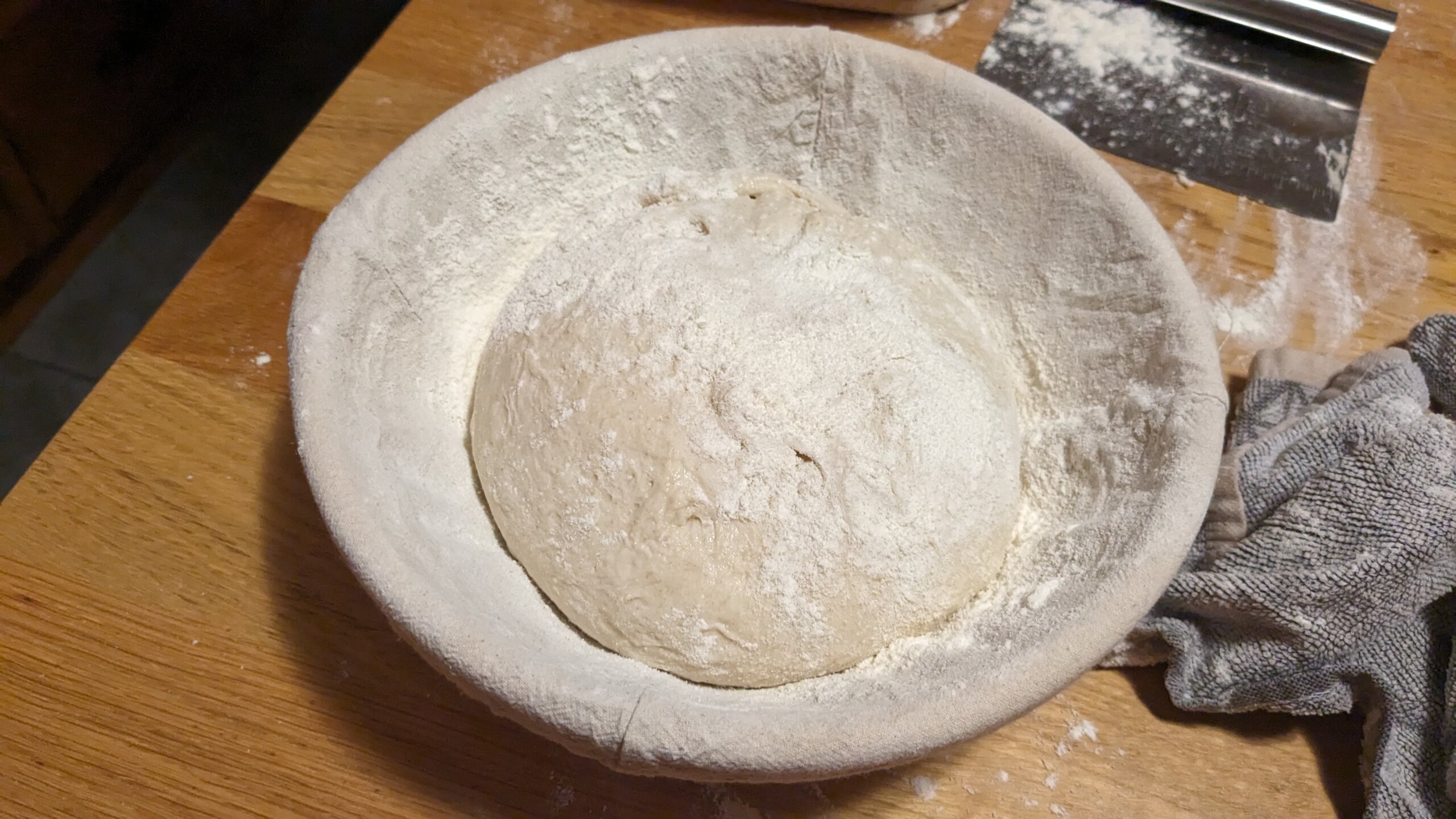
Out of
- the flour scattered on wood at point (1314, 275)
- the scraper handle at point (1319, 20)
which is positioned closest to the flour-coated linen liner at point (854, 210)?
the flour scattered on wood at point (1314, 275)

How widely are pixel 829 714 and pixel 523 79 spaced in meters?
0.63

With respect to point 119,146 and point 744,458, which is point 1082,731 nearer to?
point 744,458

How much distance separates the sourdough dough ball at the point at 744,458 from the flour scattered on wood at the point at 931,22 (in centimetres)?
55

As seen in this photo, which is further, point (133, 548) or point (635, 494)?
point (133, 548)

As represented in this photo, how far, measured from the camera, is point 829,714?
582 mm

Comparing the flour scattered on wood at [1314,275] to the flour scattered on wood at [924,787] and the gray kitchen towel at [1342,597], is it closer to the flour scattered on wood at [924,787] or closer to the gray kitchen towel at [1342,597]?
the gray kitchen towel at [1342,597]

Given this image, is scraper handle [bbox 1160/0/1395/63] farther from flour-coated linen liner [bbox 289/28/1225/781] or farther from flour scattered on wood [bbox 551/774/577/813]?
flour scattered on wood [bbox 551/774/577/813]

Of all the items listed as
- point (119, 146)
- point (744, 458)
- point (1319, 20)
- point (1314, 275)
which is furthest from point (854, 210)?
point (119, 146)

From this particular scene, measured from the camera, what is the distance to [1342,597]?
30.0 inches

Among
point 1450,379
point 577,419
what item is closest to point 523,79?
point 577,419

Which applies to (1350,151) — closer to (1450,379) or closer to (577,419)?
(1450,379)

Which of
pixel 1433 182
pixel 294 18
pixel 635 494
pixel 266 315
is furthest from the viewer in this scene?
pixel 294 18

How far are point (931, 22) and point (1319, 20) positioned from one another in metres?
0.50

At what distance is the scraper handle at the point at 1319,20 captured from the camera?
3.83 feet
